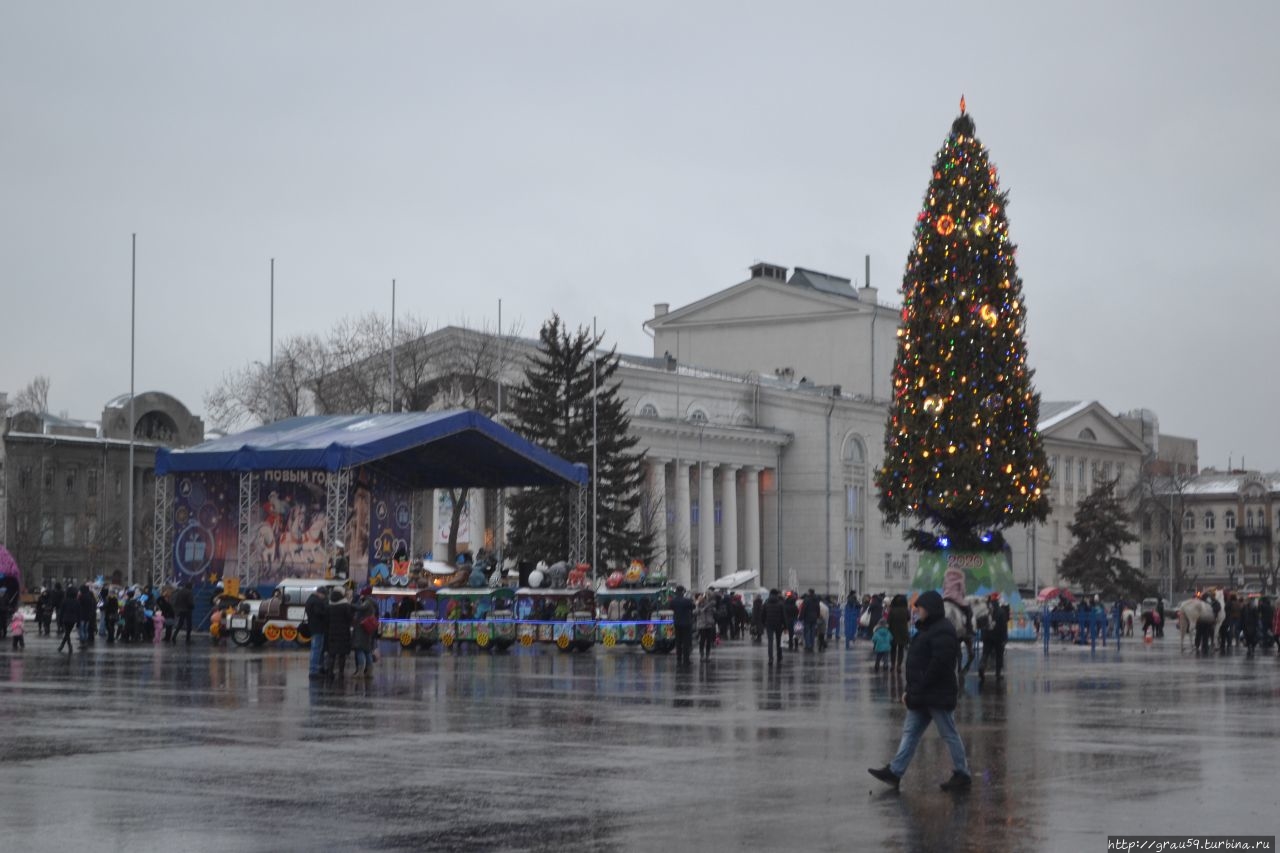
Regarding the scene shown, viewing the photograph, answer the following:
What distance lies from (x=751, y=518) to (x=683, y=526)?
716 centimetres

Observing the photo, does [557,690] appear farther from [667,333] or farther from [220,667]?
[667,333]

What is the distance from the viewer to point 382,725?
19172 millimetres

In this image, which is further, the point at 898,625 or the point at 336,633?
the point at 898,625

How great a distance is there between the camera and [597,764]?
15.4 meters

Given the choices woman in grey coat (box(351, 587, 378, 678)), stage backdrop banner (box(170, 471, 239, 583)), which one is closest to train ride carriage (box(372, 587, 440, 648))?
stage backdrop banner (box(170, 471, 239, 583))

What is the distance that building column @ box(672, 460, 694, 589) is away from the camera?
87719 mm

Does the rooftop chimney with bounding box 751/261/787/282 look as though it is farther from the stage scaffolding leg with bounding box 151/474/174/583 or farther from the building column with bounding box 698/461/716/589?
the stage scaffolding leg with bounding box 151/474/174/583

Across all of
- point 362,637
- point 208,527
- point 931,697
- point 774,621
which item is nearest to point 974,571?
point 774,621

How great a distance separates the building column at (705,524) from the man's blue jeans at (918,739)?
7531 cm

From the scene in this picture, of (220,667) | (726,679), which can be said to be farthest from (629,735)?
(220,667)

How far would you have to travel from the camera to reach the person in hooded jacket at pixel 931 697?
45.4 ft

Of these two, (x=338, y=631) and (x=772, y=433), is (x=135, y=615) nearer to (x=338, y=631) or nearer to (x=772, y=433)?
(x=338, y=631)

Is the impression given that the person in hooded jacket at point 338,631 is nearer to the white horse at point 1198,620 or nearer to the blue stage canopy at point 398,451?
the blue stage canopy at point 398,451

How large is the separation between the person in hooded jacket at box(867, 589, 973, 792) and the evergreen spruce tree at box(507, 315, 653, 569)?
52163 millimetres
